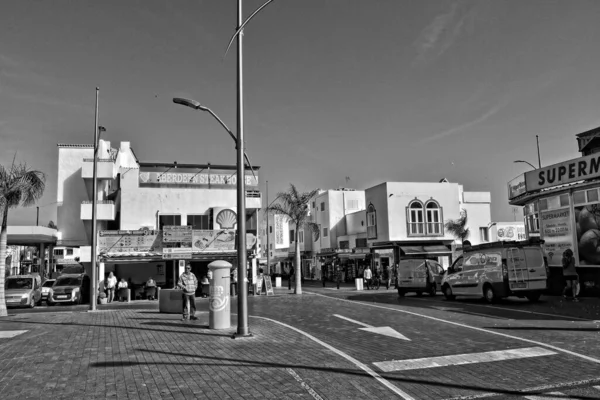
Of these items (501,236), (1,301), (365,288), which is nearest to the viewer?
(1,301)

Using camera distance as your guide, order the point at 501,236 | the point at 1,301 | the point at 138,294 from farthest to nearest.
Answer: the point at 501,236 → the point at 138,294 → the point at 1,301

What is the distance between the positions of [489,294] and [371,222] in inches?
1087

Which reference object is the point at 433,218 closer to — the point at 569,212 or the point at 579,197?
the point at 569,212

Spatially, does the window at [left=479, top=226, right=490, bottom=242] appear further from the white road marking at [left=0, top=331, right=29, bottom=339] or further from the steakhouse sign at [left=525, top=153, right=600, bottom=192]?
the white road marking at [left=0, top=331, right=29, bottom=339]

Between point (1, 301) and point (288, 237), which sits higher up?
point (288, 237)

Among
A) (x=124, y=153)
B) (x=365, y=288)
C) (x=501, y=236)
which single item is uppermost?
(x=124, y=153)

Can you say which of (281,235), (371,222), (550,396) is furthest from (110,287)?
(281,235)

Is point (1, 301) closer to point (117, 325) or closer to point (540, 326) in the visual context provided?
point (117, 325)

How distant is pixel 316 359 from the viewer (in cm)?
858

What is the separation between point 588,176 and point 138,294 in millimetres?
24333

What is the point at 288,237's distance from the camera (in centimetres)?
7081

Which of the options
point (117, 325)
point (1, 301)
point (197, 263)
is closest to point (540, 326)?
point (117, 325)

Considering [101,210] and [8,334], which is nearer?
[8,334]

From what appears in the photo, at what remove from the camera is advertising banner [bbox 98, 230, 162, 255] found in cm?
2842
